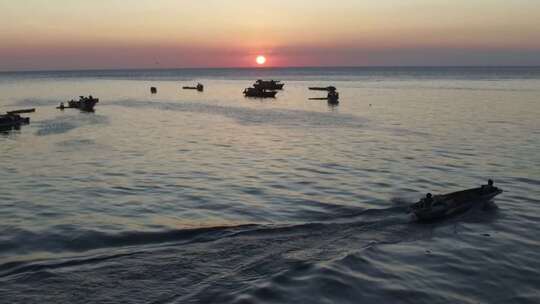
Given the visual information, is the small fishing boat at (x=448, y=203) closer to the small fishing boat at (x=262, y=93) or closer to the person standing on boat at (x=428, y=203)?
the person standing on boat at (x=428, y=203)

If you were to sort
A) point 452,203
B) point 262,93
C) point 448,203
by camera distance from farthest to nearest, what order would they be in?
point 262,93 < point 452,203 < point 448,203

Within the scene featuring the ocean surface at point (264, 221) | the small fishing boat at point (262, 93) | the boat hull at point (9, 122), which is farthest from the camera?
the small fishing boat at point (262, 93)

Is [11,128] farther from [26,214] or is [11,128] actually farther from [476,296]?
[476,296]

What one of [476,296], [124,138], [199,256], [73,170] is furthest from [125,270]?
[124,138]

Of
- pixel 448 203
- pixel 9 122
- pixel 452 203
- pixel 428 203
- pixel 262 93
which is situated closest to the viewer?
pixel 428 203

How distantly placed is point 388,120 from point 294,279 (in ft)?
176

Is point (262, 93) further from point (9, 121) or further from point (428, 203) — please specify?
point (428, 203)

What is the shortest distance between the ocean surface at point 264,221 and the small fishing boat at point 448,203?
1.64ft

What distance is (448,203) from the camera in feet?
80.4

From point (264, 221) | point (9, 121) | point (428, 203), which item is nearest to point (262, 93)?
point (9, 121)

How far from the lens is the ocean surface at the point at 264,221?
54.7 ft

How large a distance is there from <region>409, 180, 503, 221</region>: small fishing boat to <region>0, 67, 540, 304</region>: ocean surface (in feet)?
1.64

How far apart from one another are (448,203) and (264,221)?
936 cm

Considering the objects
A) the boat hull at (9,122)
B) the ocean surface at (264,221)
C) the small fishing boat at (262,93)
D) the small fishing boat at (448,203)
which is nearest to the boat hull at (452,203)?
the small fishing boat at (448,203)
